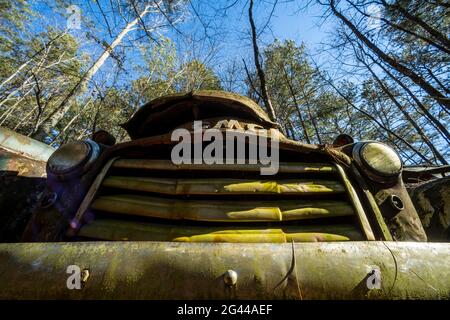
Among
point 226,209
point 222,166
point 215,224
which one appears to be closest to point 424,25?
point 222,166

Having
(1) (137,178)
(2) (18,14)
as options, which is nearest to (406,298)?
(1) (137,178)

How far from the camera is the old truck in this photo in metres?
1.02

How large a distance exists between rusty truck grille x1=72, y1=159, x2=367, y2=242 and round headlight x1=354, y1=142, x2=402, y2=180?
24cm

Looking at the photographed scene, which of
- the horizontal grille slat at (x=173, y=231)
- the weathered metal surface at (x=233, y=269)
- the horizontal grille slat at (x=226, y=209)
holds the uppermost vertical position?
the horizontal grille slat at (x=226, y=209)

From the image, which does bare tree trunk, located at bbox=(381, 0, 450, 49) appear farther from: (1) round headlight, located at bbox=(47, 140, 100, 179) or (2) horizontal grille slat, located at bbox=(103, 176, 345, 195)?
(1) round headlight, located at bbox=(47, 140, 100, 179)

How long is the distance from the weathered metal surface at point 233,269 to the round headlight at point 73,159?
856 mm

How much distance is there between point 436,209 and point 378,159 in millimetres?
960

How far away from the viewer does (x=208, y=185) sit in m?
1.72

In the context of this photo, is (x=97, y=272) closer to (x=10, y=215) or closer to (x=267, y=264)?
(x=267, y=264)

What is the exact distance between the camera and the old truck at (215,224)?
1.02 meters

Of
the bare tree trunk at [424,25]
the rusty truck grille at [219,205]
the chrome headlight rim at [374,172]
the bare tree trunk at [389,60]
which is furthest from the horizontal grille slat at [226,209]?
the bare tree trunk at [424,25]

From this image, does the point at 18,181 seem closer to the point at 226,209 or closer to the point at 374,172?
the point at 226,209

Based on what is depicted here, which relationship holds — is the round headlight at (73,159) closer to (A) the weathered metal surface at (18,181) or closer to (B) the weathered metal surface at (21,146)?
(A) the weathered metal surface at (18,181)

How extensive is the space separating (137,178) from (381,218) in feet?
5.63
